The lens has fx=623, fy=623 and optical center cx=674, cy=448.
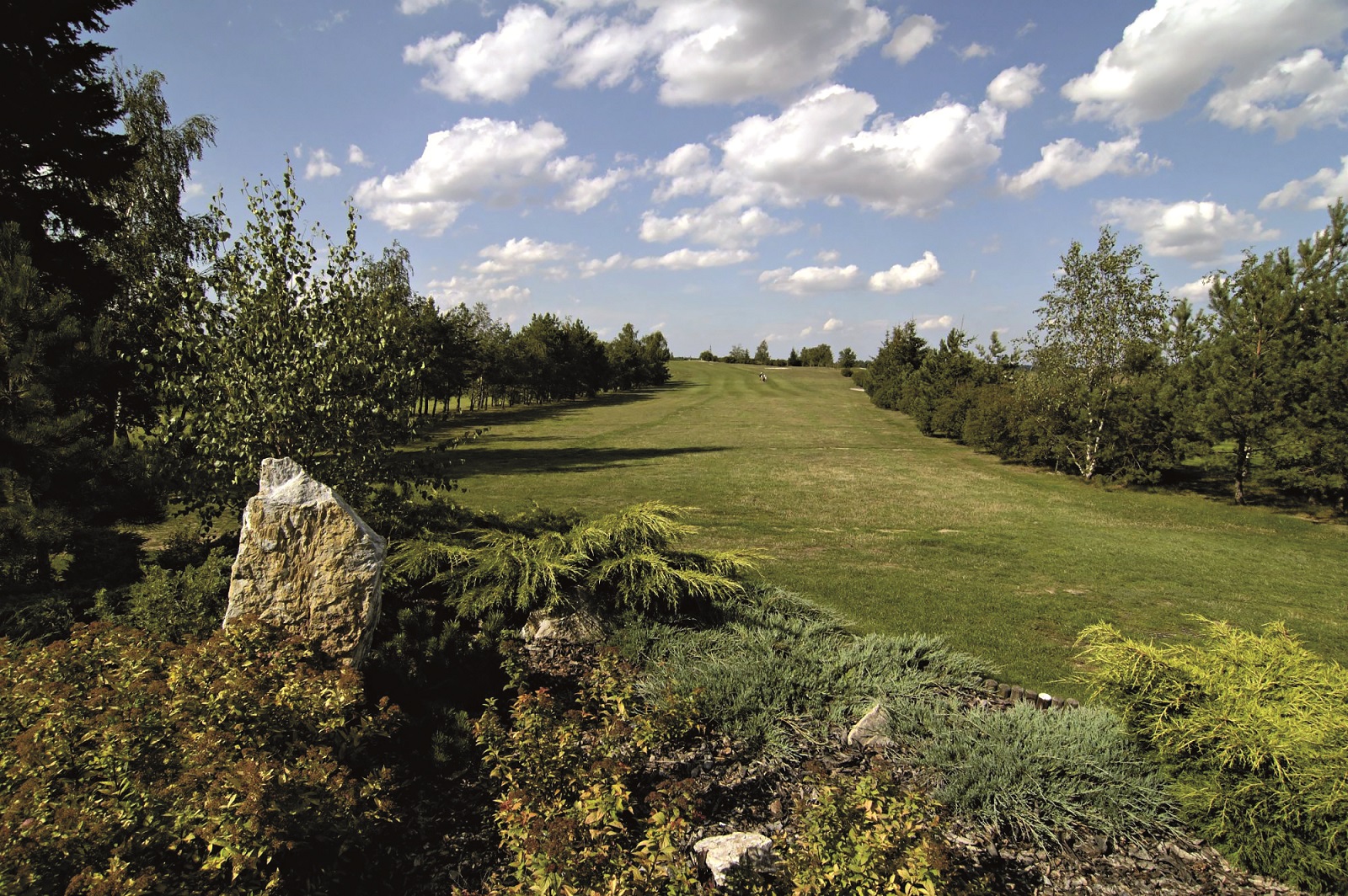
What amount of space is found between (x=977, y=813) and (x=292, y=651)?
4.41m

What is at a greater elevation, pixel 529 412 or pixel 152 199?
pixel 152 199

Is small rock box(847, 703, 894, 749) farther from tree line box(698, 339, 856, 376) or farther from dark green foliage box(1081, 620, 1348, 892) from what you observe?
tree line box(698, 339, 856, 376)

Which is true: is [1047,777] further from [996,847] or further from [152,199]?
[152,199]

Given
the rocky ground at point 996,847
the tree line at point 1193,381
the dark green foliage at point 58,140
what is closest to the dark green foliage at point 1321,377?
the tree line at point 1193,381

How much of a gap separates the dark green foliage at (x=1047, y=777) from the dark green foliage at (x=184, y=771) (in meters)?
3.51

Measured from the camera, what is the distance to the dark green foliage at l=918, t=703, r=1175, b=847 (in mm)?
3812

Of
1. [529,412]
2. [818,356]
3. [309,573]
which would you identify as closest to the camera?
[309,573]

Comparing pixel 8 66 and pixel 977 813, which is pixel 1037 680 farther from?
pixel 8 66

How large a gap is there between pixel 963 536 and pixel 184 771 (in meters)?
12.7

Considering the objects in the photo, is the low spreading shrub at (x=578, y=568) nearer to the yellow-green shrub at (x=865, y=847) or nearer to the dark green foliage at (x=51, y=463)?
the yellow-green shrub at (x=865, y=847)

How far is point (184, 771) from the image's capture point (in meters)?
2.99

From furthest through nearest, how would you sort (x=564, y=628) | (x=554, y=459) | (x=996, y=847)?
(x=554, y=459), (x=564, y=628), (x=996, y=847)

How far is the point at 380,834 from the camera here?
3641mm

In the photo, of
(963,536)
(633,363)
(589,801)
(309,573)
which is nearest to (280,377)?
(309,573)
